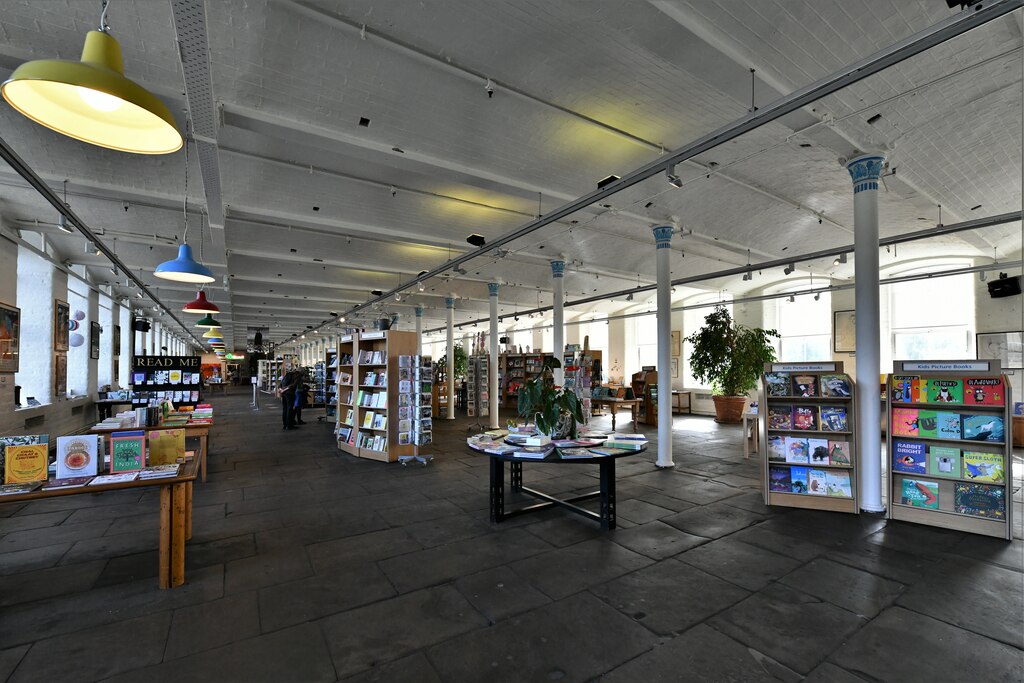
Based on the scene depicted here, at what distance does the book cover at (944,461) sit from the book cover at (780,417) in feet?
4.03

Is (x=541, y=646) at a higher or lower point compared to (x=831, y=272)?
lower

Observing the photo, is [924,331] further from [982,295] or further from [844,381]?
[844,381]

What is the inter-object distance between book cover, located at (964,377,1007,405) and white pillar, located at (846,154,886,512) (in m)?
0.72

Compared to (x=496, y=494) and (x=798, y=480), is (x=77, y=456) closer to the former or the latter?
(x=496, y=494)

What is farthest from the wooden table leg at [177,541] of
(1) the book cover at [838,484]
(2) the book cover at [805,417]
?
(1) the book cover at [838,484]

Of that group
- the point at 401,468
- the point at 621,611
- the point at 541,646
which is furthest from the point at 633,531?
the point at 401,468

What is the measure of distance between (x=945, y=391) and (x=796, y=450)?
1.47 metres

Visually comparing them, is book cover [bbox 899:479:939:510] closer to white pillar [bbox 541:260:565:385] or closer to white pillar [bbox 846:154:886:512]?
white pillar [bbox 846:154:886:512]

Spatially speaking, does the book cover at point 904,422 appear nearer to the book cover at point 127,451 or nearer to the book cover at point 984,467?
the book cover at point 984,467

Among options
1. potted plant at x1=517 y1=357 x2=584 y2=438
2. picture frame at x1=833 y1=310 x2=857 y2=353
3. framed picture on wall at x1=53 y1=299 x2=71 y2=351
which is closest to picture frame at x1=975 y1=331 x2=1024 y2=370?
→ picture frame at x1=833 y1=310 x2=857 y2=353

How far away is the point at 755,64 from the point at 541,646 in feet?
15.8

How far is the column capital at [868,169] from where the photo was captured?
17.2 feet

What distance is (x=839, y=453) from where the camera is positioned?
515 cm

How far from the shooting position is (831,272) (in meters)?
13.0
